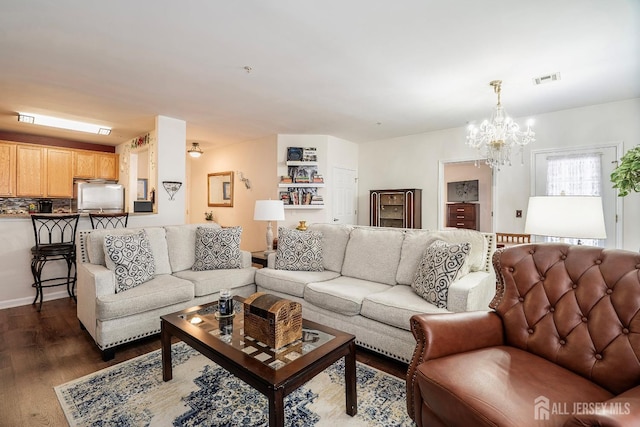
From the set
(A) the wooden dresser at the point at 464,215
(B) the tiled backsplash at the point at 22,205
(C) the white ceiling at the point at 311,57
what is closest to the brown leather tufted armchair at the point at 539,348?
(C) the white ceiling at the point at 311,57

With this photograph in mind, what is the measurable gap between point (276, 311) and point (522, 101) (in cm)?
400

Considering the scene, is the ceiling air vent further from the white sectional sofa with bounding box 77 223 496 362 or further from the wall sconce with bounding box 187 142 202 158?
the wall sconce with bounding box 187 142 202 158

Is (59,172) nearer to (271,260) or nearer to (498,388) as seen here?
(271,260)

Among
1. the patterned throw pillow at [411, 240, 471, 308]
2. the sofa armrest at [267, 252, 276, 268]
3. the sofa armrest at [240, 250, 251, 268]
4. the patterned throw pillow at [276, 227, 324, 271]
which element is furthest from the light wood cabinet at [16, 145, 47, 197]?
the patterned throw pillow at [411, 240, 471, 308]

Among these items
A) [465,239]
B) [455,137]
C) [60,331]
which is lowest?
[60,331]

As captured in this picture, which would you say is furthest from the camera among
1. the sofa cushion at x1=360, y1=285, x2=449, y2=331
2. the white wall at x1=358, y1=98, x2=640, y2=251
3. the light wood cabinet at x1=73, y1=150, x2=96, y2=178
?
the light wood cabinet at x1=73, y1=150, x2=96, y2=178

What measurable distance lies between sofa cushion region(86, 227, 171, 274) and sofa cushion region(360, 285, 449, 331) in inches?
83.2

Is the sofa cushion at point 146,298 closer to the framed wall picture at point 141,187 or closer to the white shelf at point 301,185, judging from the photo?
the white shelf at point 301,185

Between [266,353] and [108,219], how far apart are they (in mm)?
3749

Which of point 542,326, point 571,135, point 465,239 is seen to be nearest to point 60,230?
point 465,239

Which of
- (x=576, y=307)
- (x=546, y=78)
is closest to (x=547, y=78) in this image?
(x=546, y=78)

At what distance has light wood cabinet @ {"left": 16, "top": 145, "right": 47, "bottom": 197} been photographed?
5.29 metres

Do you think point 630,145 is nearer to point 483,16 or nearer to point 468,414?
point 483,16

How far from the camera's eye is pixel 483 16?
82.1 inches
